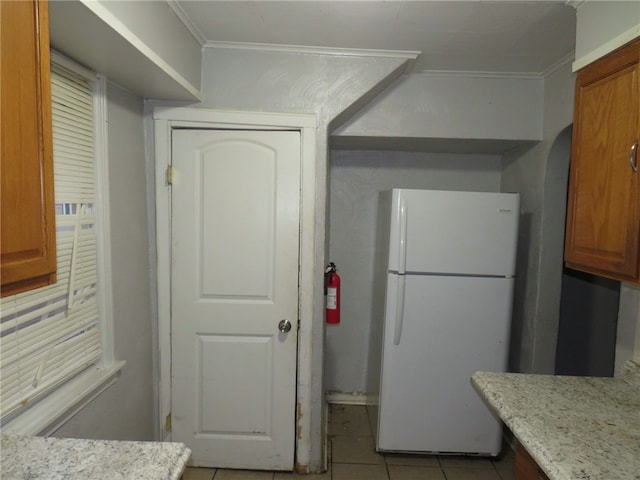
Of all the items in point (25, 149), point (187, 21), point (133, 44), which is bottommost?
point (25, 149)

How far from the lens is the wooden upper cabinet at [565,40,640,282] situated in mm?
1169

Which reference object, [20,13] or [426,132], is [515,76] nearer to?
[426,132]

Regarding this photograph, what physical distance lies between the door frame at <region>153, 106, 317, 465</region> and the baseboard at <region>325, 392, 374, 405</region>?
2.70 feet

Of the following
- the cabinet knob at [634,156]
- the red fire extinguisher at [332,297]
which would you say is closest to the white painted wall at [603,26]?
the cabinet knob at [634,156]

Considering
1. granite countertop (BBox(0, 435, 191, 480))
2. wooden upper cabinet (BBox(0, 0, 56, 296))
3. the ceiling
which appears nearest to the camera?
wooden upper cabinet (BBox(0, 0, 56, 296))

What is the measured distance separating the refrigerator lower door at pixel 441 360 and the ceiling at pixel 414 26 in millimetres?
1200

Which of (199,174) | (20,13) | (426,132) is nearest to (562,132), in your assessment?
(426,132)

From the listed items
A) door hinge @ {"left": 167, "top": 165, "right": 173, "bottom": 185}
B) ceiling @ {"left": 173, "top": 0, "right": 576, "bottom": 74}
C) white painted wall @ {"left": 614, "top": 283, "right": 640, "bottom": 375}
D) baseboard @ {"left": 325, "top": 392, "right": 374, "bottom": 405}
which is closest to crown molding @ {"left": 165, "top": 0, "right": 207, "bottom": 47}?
ceiling @ {"left": 173, "top": 0, "right": 576, "bottom": 74}

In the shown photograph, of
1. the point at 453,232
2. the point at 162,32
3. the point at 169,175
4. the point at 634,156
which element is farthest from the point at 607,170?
the point at 169,175

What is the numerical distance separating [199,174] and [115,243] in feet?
1.83

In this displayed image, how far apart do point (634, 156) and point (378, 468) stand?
6.61 feet

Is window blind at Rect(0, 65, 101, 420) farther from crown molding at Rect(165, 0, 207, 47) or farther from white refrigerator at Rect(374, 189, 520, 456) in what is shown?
white refrigerator at Rect(374, 189, 520, 456)

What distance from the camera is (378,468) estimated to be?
2.22m

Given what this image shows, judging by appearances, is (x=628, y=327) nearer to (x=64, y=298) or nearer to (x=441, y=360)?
(x=441, y=360)
